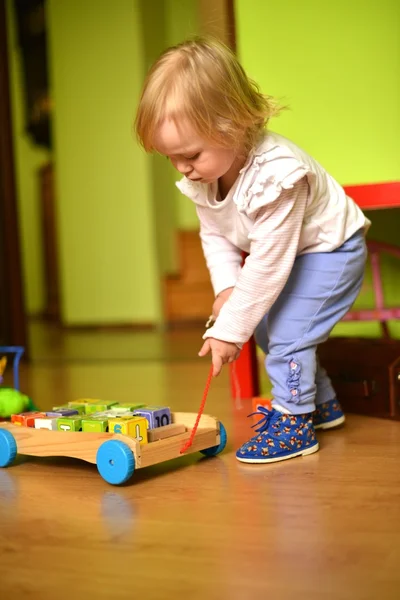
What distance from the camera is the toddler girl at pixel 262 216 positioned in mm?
1031

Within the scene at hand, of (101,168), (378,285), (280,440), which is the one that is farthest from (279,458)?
(101,168)

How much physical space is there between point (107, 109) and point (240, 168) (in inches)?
101

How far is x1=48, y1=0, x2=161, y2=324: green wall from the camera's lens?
11.5 feet

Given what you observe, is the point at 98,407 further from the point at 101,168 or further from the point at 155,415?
the point at 101,168

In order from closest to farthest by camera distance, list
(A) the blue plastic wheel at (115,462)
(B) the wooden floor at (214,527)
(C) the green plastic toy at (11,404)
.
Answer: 1. (B) the wooden floor at (214,527)
2. (A) the blue plastic wheel at (115,462)
3. (C) the green plastic toy at (11,404)

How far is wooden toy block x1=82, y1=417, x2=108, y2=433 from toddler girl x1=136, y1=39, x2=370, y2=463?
6.4 inches

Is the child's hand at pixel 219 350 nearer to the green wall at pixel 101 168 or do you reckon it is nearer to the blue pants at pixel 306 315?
the blue pants at pixel 306 315

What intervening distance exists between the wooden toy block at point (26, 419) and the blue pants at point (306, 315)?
35cm

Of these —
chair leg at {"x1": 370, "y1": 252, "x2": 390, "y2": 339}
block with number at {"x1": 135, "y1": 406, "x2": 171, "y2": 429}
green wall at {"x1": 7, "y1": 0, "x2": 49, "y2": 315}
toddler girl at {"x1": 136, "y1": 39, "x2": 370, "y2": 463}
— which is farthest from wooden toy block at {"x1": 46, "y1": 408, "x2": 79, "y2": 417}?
green wall at {"x1": 7, "y1": 0, "x2": 49, "y2": 315}

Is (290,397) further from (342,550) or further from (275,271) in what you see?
(342,550)

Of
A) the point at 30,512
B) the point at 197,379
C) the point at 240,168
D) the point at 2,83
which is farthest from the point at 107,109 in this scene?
the point at 30,512

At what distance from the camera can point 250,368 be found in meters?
1.60

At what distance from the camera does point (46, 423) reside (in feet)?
3.61

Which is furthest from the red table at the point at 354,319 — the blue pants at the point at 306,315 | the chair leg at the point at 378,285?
the blue pants at the point at 306,315
